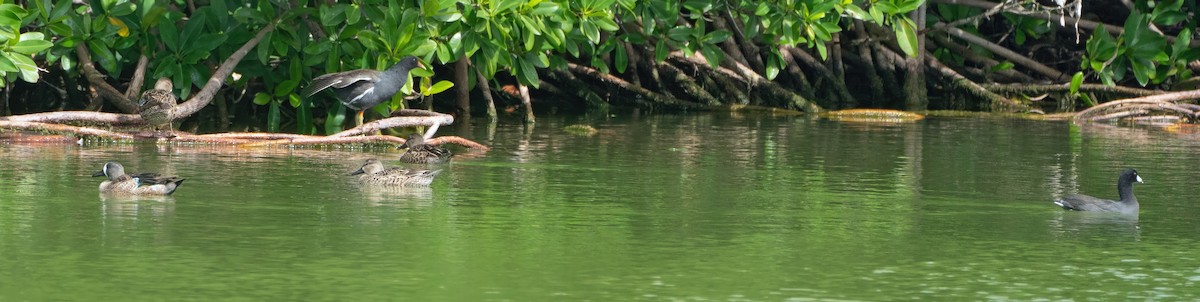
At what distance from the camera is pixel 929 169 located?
41.0ft

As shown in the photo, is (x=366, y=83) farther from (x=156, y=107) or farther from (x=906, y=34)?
(x=906, y=34)

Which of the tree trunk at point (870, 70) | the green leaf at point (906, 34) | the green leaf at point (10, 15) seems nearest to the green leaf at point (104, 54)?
the green leaf at point (10, 15)

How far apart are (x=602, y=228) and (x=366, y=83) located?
5.19m

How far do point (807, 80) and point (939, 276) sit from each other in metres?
13.4

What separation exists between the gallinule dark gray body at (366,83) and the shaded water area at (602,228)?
1.51 feet

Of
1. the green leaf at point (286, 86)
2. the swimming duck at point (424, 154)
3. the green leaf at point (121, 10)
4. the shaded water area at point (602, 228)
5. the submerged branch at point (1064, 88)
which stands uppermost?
the green leaf at point (121, 10)

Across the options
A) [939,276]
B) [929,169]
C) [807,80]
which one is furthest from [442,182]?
[807,80]

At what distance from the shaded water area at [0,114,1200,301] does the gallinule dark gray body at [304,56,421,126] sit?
0.46 meters

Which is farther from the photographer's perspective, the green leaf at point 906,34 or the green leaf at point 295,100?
the green leaf at point 906,34

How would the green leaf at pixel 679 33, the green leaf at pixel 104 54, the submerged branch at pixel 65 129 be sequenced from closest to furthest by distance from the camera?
1. the submerged branch at pixel 65 129
2. the green leaf at pixel 104 54
3. the green leaf at pixel 679 33

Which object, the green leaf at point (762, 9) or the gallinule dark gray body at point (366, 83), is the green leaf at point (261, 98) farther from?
the green leaf at point (762, 9)

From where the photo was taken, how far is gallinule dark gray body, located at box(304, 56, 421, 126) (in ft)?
45.0

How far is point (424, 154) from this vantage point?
1249cm

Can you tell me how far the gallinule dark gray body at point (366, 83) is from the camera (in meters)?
13.7
